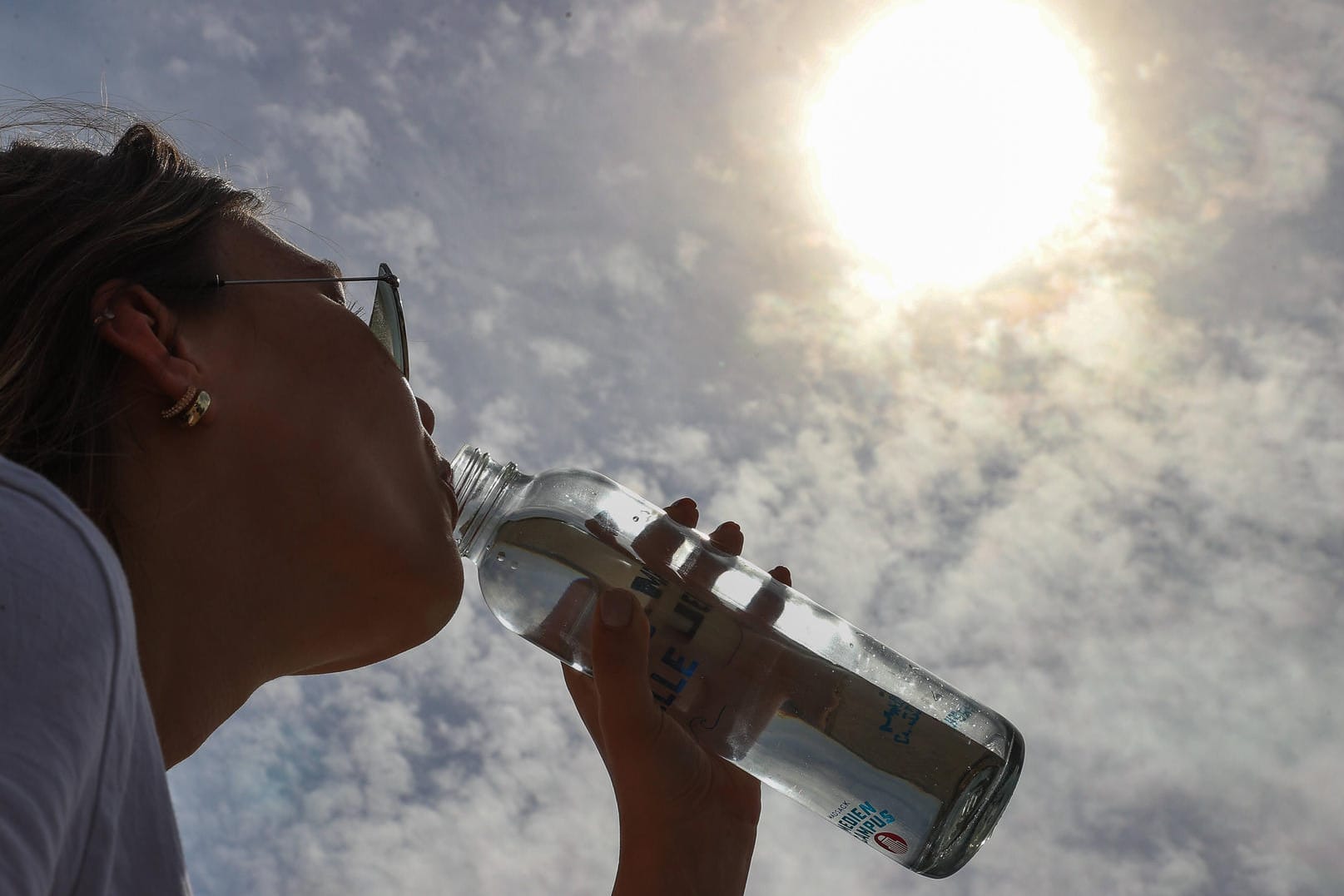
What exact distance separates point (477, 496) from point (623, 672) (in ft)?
2.53

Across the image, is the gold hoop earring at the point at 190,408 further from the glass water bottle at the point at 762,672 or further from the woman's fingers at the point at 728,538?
the woman's fingers at the point at 728,538

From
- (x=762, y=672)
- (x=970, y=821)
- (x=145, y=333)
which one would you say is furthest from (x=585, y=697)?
(x=145, y=333)

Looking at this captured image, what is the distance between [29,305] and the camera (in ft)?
5.09

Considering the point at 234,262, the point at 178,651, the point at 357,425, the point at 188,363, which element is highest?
the point at 234,262

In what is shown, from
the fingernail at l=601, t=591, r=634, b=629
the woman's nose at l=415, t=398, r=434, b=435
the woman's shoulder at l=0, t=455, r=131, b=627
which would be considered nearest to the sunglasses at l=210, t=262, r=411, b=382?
the woman's nose at l=415, t=398, r=434, b=435

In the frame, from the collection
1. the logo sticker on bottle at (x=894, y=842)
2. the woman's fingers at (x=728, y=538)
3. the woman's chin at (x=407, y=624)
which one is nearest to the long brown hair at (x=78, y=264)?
the woman's chin at (x=407, y=624)

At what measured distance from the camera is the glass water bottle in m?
2.23

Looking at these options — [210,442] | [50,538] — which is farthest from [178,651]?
[50,538]

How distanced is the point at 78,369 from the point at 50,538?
0.86 m

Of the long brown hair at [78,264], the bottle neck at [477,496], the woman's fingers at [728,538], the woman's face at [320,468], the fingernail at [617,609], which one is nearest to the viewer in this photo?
the long brown hair at [78,264]

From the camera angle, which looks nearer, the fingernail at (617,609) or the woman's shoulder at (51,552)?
the woman's shoulder at (51,552)

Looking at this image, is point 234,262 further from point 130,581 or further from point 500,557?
point 500,557

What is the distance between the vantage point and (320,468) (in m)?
1.66

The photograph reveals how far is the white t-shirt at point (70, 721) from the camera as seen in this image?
0.70 metres
